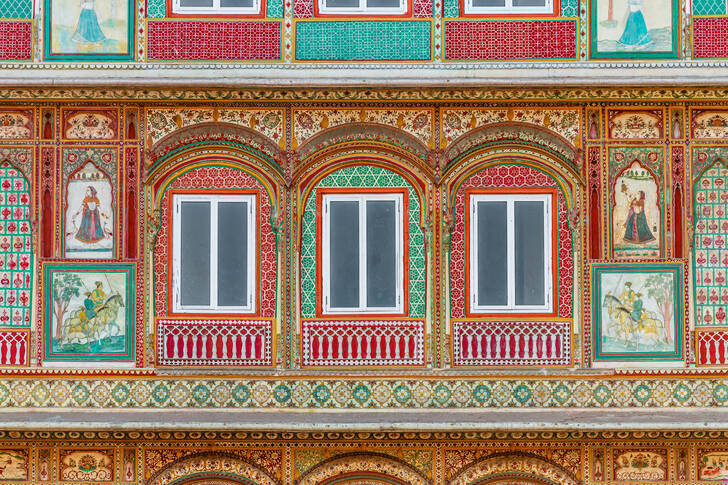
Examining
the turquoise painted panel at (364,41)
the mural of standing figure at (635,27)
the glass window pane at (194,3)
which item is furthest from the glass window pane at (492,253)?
the glass window pane at (194,3)

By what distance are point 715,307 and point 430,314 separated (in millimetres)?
3045

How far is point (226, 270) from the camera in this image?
1123cm

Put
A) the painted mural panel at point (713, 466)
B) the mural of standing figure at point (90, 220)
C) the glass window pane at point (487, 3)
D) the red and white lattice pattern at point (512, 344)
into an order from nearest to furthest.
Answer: the painted mural panel at point (713, 466), the red and white lattice pattern at point (512, 344), the mural of standing figure at point (90, 220), the glass window pane at point (487, 3)

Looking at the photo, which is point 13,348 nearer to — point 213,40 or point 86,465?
point 86,465

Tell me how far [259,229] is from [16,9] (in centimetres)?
354

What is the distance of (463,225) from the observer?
36.8ft

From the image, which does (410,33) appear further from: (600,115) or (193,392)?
(193,392)

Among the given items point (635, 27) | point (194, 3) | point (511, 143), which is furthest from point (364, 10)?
point (635, 27)

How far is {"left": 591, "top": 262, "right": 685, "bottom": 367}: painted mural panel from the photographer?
11039mm

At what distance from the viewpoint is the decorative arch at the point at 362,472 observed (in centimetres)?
1101

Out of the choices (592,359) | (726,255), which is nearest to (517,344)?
(592,359)

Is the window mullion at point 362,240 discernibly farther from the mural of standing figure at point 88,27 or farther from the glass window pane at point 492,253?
the mural of standing figure at point 88,27

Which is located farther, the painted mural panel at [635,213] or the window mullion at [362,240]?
the window mullion at [362,240]

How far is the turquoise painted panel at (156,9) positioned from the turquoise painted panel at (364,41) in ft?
4.80
